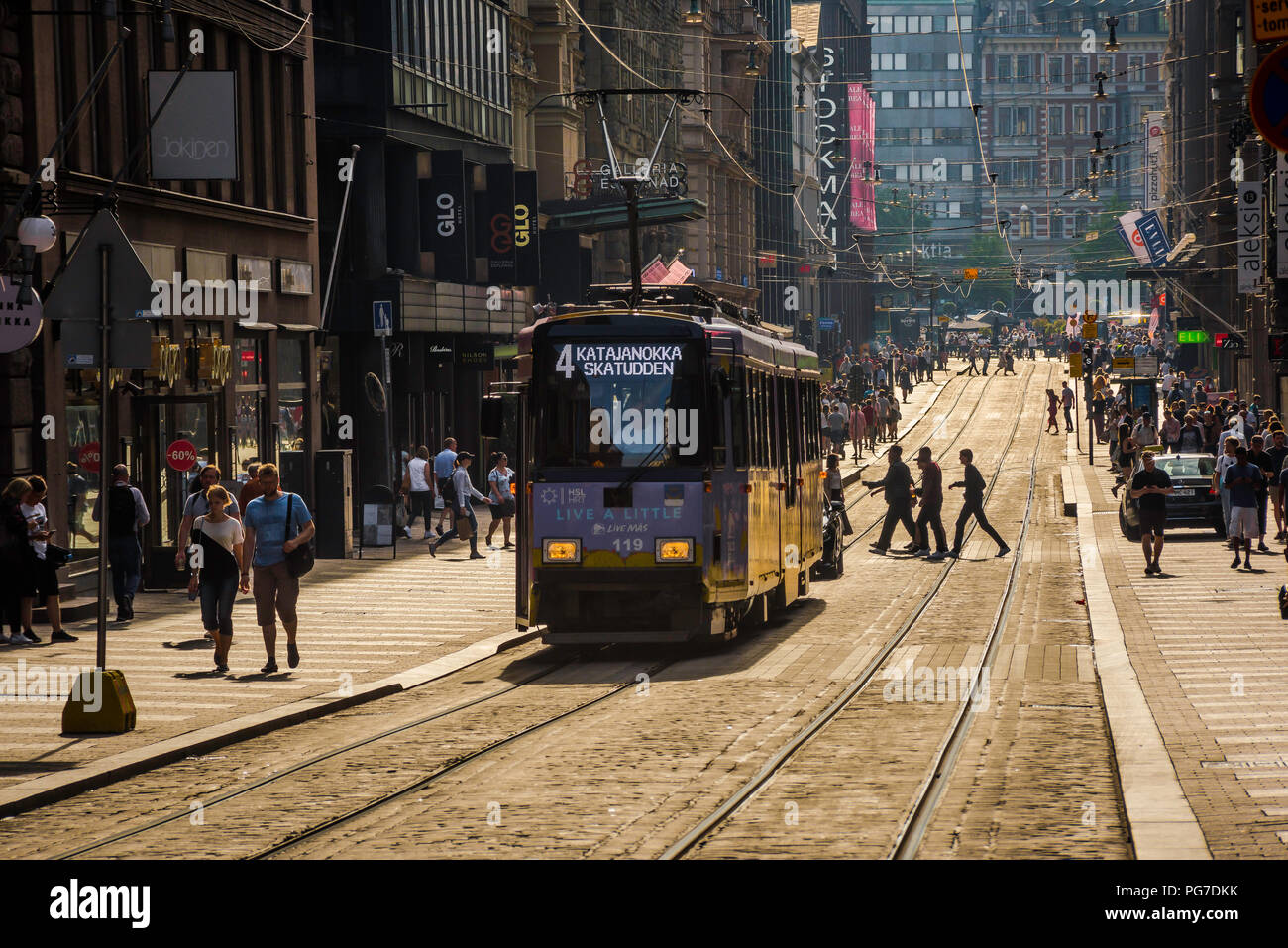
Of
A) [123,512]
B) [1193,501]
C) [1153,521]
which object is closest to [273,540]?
[123,512]

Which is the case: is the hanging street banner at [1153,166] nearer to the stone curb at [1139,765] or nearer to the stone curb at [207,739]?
the stone curb at [1139,765]

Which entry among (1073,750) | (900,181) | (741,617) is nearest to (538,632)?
(741,617)

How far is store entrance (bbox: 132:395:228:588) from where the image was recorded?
89.8ft

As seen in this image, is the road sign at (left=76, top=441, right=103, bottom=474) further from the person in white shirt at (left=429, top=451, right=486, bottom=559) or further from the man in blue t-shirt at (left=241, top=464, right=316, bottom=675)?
the person in white shirt at (left=429, top=451, right=486, bottom=559)

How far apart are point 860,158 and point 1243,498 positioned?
121 meters

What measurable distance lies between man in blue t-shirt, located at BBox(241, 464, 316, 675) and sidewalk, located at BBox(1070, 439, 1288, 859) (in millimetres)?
7399

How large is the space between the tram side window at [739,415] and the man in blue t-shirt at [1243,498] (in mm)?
10984

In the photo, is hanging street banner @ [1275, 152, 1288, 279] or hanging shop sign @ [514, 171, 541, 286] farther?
hanging shop sign @ [514, 171, 541, 286]

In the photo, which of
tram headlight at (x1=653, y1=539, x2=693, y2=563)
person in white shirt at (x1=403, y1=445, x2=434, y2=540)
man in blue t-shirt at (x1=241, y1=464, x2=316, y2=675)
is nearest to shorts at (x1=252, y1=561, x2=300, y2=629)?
man in blue t-shirt at (x1=241, y1=464, x2=316, y2=675)

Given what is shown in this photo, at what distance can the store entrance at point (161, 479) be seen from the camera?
27.4 metres

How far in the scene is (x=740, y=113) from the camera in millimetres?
100188

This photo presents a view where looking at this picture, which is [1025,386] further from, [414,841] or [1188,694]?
[414,841]
